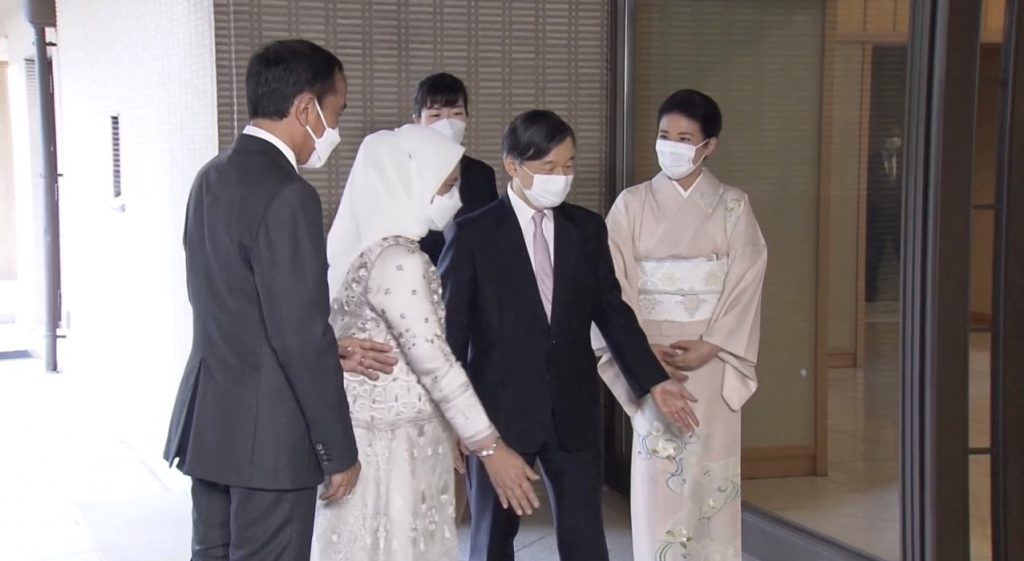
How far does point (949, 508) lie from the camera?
10.0ft

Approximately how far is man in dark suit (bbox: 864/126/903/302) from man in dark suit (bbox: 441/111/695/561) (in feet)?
2.60

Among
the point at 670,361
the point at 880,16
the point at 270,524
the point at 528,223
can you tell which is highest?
the point at 880,16

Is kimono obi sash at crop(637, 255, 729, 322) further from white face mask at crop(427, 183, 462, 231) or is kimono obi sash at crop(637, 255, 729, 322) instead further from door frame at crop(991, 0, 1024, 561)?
white face mask at crop(427, 183, 462, 231)

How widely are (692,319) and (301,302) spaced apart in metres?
1.41

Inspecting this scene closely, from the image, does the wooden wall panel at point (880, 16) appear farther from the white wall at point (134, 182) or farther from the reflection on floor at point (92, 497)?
the white wall at point (134, 182)

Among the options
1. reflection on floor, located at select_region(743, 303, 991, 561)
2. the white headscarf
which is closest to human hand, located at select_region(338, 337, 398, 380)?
the white headscarf

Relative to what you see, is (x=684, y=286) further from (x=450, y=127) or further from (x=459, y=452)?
(x=450, y=127)

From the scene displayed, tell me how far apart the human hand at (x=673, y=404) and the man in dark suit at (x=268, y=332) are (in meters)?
0.96

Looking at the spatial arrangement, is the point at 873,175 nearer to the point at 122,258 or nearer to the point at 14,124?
the point at 122,258

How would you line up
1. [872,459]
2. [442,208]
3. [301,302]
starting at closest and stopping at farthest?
1. [301,302]
2. [442,208]
3. [872,459]

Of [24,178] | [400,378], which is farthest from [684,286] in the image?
[24,178]

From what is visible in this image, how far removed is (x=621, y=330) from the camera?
10.0ft

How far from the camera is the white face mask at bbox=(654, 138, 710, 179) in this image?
3.29 m

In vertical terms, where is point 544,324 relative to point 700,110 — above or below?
below
